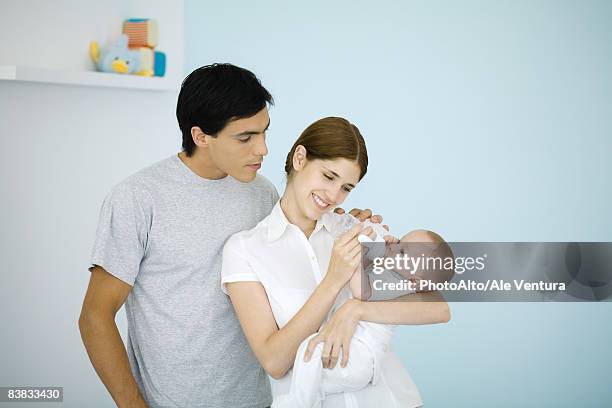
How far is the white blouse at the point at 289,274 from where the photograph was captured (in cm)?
163

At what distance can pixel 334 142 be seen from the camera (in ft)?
5.47

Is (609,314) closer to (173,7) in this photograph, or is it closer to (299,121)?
(299,121)

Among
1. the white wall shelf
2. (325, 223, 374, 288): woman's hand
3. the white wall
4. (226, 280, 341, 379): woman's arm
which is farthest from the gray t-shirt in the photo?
the white wall

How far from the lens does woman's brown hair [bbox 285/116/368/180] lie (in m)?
1.66

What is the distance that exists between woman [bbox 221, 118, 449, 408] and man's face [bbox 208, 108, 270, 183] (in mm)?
94

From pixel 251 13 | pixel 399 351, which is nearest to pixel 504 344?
pixel 399 351

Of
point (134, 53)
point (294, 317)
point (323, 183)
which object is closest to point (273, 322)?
point (294, 317)

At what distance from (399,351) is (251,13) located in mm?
1789

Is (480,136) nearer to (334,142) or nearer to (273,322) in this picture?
(334,142)

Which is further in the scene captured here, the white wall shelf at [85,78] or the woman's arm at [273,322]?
the white wall shelf at [85,78]

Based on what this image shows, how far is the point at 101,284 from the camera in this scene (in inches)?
66.4

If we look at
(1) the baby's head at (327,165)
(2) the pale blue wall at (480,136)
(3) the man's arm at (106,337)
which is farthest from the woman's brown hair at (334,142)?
(2) the pale blue wall at (480,136)

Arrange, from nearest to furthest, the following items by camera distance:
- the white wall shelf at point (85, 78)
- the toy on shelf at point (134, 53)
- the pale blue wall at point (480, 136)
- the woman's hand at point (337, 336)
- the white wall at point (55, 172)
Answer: the woman's hand at point (337, 336), the white wall shelf at point (85, 78), the white wall at point (55, 172), the toy on shelf at point (134, 53), the pale blue wall at point (480, 136)

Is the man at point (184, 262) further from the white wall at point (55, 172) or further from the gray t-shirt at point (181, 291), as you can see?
the white wall at point (55, 172)
